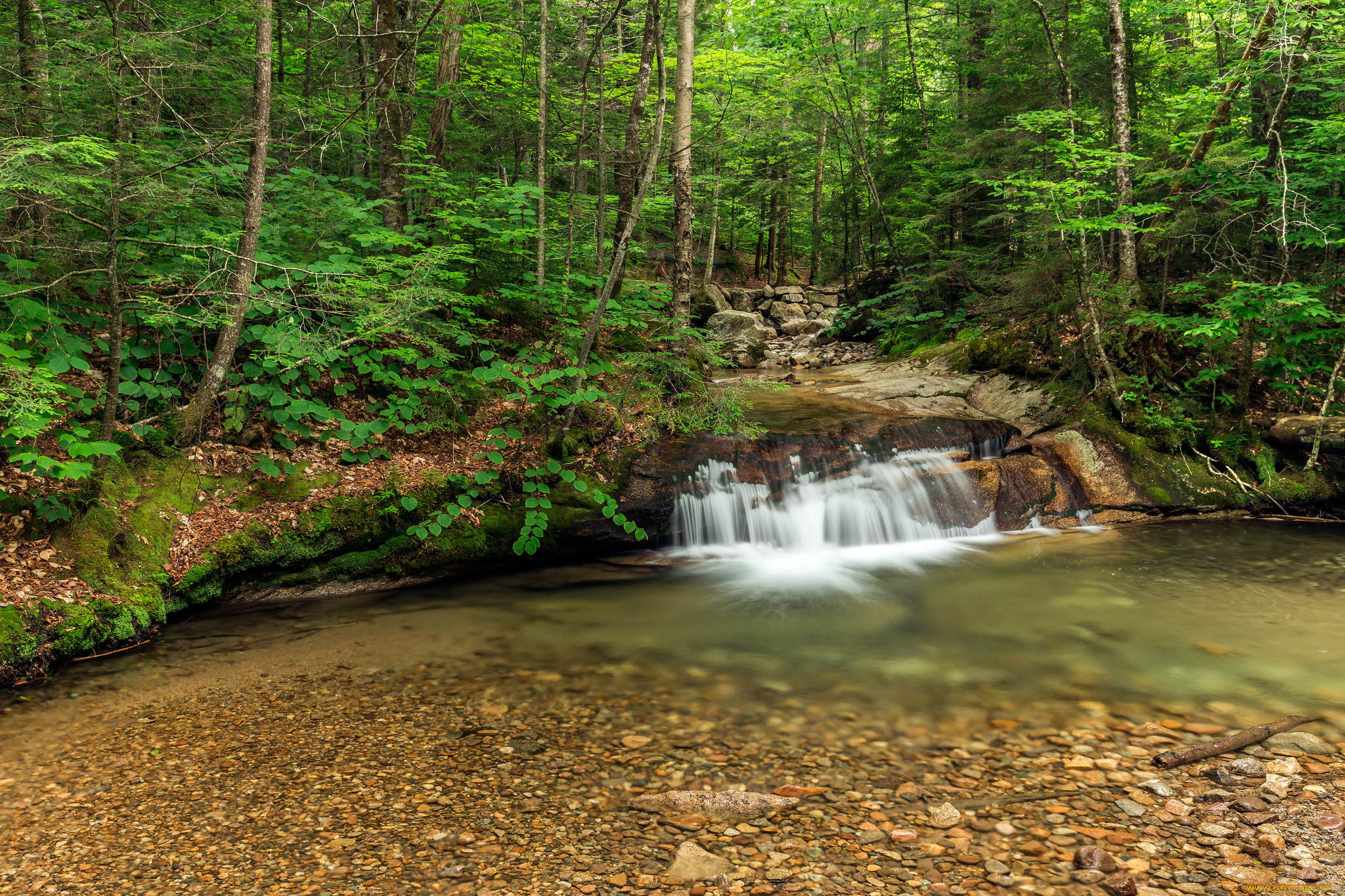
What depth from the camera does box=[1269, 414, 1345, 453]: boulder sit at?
902 cm

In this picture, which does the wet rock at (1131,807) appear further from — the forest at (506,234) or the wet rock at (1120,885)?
the forest at (506,234)

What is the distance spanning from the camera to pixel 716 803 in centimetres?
345

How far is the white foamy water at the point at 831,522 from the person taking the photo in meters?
7.97

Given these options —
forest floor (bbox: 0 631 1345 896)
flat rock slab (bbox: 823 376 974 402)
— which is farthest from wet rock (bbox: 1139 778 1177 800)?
flat rock slab (bbox: 823 376 974 402)

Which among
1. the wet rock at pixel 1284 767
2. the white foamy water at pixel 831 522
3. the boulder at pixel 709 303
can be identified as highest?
the boulder at pixel 709 303

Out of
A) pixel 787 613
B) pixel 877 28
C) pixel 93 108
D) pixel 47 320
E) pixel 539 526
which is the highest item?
pixel 877 28

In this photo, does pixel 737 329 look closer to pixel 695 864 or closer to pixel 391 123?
pixel 391 123

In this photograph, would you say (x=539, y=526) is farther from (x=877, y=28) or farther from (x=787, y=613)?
(x=877, y=28)

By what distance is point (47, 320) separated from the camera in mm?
5367

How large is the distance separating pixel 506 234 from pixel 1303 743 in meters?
7.44

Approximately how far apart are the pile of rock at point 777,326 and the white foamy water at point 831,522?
172 inches

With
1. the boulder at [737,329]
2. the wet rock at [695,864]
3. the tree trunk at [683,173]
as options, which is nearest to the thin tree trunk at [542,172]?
the tree trunk at [683,173]

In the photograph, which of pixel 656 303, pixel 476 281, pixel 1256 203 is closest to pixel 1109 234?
pixel 1256 203

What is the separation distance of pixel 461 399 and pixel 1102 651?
21.7 ft
